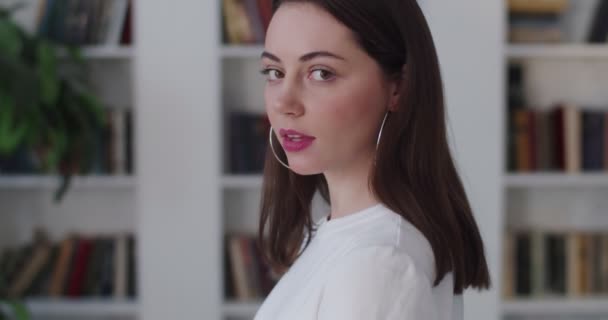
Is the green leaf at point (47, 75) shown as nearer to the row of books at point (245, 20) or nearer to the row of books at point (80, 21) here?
the row of books at point (80, 21)

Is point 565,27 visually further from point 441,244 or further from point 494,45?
point 441,244

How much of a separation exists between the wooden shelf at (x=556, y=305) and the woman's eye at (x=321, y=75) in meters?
2.04

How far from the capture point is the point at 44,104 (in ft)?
7.06

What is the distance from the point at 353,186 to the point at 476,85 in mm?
1708

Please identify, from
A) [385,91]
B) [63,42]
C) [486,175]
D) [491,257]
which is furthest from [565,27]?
[385,91]

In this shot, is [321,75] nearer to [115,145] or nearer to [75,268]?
[115,145]

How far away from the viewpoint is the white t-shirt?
66cm

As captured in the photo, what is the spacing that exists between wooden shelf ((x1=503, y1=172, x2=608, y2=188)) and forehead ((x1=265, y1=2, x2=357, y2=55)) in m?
1.91

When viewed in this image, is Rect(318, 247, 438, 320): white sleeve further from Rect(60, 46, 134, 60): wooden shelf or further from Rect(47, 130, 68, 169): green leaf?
Rect(60, 46, 134, 60): wooden shelf

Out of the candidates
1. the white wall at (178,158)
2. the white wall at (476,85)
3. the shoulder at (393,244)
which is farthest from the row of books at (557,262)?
the shoulder at (393,244)

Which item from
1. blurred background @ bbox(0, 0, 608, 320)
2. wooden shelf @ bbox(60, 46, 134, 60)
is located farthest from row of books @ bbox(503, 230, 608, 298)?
wooden shelf @ bbox(60, 46, 134, 60)

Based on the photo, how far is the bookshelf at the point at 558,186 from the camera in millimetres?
2506

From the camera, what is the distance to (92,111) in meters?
2.25

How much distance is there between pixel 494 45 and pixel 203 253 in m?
1.29
